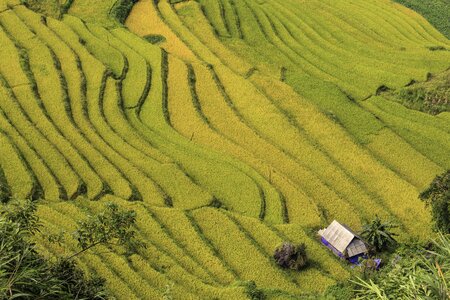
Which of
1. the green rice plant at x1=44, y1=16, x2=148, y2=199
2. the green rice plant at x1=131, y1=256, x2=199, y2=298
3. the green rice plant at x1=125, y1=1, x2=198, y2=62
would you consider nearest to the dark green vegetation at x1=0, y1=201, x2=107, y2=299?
the green rice plant at x1=131, y1=256, x2=199, y2=298

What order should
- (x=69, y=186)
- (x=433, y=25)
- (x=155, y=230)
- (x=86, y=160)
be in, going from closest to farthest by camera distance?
1. (x=155, y=230)
2. (x=69, y=186)
3. (x=86, y=160)
4. (x=433, y=25)

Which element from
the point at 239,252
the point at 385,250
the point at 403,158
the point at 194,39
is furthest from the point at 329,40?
the point at 239,252

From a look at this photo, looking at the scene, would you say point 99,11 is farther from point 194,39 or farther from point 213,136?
point 213,136

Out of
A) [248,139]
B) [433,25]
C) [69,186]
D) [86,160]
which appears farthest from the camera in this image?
[433,25]

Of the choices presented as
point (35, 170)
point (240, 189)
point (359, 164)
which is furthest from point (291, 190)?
point (35, 170)

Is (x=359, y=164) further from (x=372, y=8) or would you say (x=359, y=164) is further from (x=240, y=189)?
(x=372, y=8)

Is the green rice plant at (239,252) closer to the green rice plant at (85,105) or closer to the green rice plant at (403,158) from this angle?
the green rice plant at (85,105)
